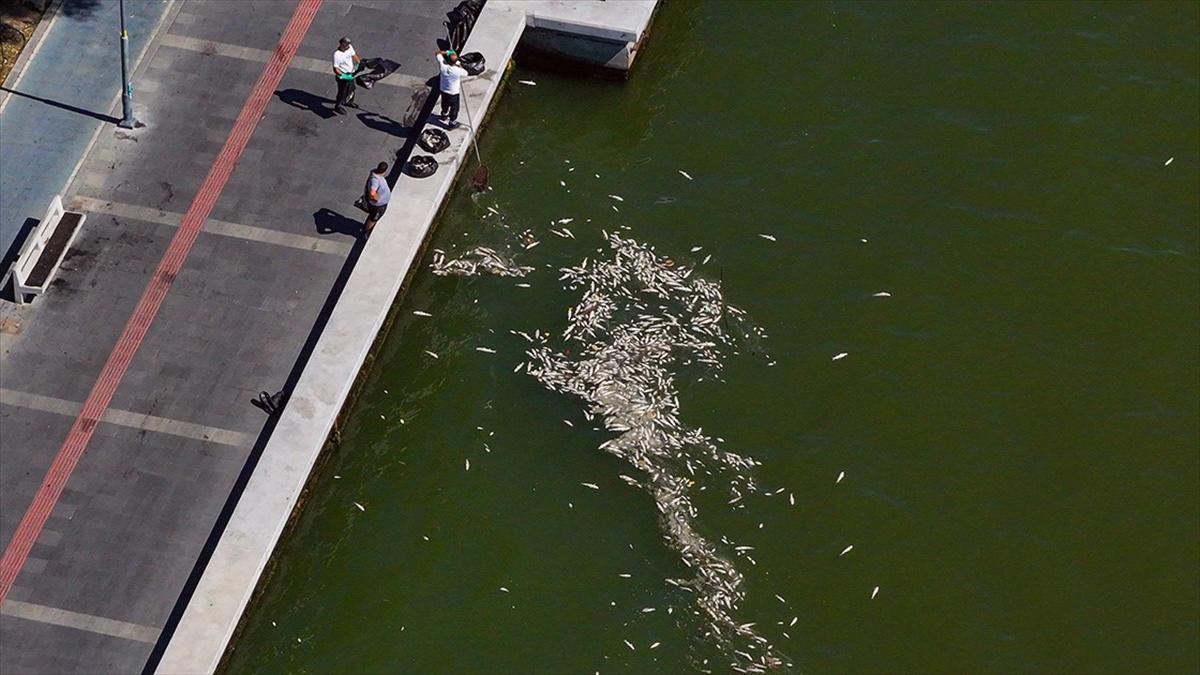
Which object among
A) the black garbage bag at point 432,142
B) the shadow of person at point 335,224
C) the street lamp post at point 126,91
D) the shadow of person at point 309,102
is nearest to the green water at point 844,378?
the black garbage bag at point 432,142

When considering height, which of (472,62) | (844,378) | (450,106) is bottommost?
(844,378)

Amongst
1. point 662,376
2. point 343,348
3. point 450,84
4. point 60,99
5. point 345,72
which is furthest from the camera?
point 60,99

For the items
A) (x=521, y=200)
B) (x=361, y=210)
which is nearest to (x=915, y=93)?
(x=521, y=200)

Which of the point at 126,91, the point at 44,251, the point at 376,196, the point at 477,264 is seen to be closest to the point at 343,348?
the point at 376,196

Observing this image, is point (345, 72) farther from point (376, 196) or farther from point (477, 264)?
point (477, 264)

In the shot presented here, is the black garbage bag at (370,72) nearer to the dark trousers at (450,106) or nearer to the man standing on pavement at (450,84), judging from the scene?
the man standing on pavement at (450,84)

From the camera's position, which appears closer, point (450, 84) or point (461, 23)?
point (450, 84)
